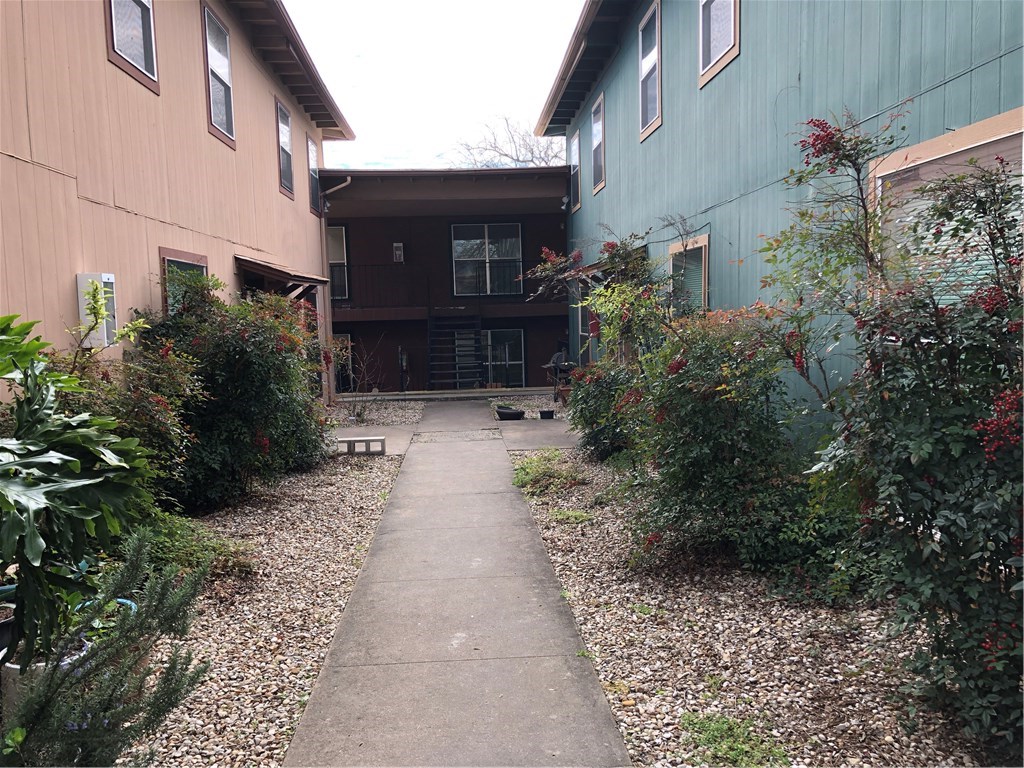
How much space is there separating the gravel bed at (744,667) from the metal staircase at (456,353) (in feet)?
44.1

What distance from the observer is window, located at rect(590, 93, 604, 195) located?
13.1m

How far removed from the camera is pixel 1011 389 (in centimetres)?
251

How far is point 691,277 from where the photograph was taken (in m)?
8.53

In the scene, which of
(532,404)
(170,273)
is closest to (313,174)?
(532,404)

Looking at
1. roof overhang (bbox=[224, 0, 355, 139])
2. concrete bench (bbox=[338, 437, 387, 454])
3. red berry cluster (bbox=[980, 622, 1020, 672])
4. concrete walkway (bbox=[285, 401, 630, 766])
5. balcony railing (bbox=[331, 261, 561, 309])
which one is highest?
roof overhang (bbox=[224, 0, 355, 139])

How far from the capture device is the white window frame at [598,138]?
13.0 metres

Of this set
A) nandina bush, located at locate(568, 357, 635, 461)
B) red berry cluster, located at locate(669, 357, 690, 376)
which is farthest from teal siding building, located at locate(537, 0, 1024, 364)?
red berry cluster, located at locate(669, 357, 690, 376)

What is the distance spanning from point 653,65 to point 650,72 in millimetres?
203

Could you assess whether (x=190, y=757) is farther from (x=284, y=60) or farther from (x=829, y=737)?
(x=284, y=60)

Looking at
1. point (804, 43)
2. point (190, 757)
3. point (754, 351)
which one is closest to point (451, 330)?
point (804, 43)

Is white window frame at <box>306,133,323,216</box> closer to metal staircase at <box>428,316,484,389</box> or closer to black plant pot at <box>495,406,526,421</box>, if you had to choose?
metal staircase at <box>428,316,484,389</box>

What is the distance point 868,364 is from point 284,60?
37.8 feet

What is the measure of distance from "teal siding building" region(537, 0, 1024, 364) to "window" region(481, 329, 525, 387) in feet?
21.7

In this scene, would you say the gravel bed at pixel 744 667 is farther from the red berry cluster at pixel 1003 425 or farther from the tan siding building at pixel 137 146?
the tan siding building at pixel 137 146
